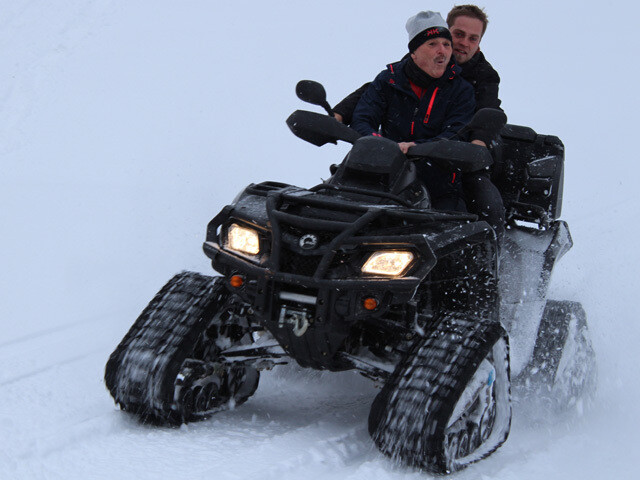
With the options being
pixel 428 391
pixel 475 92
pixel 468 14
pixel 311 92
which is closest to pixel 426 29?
pixel 311 92

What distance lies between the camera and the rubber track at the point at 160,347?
432cm

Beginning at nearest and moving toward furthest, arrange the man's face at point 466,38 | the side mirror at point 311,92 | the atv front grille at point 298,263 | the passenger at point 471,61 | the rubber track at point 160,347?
the atv front grille at point 298,263
the rubber track at point 160,347
the side mirror at point 311,92
the passenger at point 471,61
the man's face at point 466,38

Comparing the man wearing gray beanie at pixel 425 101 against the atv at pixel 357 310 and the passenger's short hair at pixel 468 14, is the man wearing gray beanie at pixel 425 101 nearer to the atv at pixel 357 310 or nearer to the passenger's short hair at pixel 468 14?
the atv at pixel 357 310

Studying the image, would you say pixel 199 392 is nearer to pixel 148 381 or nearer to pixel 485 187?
pixel 148 381

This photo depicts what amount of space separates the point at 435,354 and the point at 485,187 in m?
1.66

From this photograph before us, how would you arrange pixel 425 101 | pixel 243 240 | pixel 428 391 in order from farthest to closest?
pixel 425 101
pixel 243 240
pixel 428 391

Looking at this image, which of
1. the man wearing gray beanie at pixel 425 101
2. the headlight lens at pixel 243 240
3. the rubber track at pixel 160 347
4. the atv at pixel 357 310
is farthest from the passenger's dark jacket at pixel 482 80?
the rubber track at pixel 160 347

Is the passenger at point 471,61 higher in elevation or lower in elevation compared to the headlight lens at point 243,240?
higher

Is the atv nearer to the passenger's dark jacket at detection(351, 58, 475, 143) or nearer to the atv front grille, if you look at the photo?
the atv front grille

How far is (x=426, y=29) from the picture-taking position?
5320 mm

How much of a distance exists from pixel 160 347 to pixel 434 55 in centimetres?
233

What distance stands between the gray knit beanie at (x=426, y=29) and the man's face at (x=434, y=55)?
0.09 ft

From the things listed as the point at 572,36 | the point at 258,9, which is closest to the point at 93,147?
the point at 258,9

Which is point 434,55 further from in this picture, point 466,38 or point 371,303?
point 371,303
